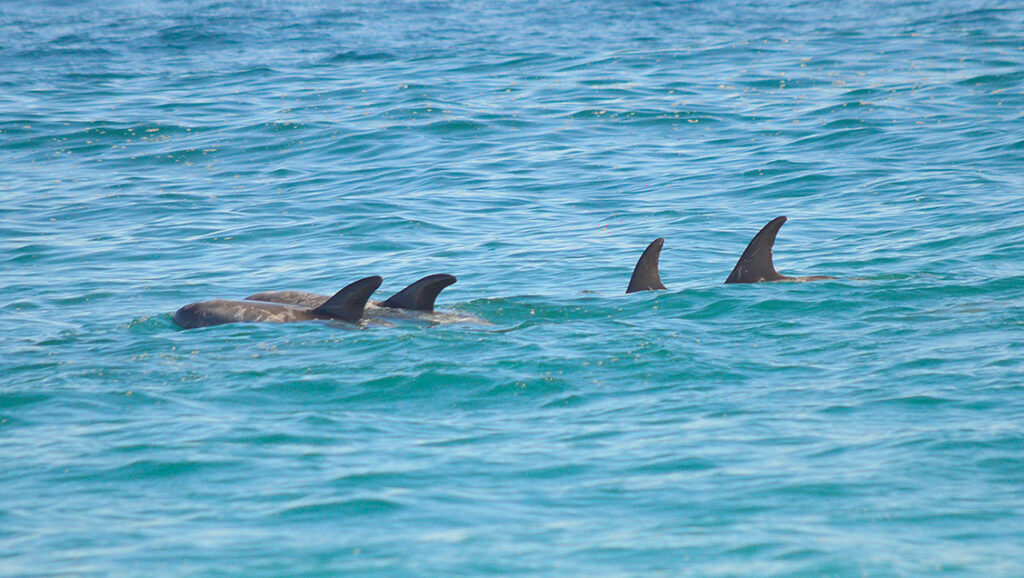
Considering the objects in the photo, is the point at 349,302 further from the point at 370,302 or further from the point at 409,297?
the point at 370,302

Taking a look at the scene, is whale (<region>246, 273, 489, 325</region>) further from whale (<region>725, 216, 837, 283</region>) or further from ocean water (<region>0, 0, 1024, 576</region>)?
whale (<region>725, 216, 837, 283</region>)

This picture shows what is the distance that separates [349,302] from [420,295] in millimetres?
675

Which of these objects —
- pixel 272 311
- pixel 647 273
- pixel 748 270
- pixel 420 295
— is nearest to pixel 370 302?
pixel 420 295

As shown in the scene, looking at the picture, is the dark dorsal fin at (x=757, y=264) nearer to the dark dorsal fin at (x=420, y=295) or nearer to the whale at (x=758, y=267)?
the whale at (x=758, y=267)

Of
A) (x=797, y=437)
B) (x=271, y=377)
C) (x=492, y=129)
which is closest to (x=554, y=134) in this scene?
(x=492, y=129)

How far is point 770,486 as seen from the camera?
655 centimetres

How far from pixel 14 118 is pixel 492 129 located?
31.8 ft

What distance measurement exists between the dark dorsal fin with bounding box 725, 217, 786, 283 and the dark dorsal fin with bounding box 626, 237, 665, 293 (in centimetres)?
75

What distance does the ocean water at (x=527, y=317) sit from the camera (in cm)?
623

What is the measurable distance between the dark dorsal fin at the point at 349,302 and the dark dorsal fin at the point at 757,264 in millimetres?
3700

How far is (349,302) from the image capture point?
10.5 metres

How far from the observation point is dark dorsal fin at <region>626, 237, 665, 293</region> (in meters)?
11.2

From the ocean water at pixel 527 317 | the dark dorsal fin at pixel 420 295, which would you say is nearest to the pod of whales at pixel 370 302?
the dark dorsal fin at pixel 420 295

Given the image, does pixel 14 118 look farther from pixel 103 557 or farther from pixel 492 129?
pixel 103 557
